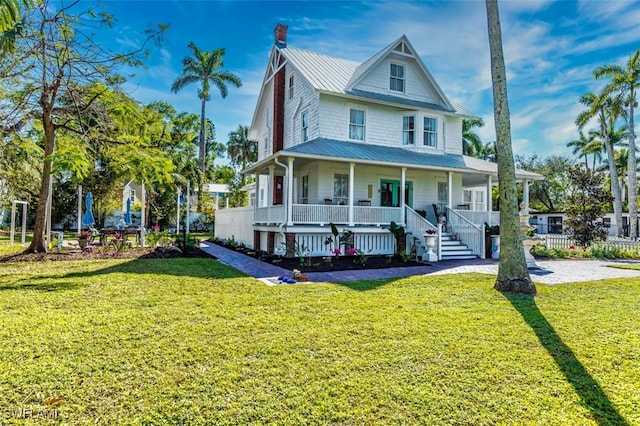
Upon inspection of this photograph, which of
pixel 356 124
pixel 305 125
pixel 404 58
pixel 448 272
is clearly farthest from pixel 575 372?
pixel 404 58

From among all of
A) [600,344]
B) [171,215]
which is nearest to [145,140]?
[600,344]

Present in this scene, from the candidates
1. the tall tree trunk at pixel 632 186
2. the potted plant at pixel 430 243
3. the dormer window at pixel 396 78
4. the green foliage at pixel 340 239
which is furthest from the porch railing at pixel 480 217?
the tall tree trunk at pixel 632 186

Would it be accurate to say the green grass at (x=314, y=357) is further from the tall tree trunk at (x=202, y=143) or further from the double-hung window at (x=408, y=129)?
the tall tree trunk at (x=202, y=143)

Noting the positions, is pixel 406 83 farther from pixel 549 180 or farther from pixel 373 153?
pixel 549 180

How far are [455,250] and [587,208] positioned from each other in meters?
8.99

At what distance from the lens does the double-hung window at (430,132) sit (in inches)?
738

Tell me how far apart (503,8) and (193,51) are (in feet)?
106

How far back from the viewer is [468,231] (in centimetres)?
1525

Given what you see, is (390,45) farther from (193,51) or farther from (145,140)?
(193,51)

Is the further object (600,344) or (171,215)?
(171,215)

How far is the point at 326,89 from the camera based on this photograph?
53.5ft

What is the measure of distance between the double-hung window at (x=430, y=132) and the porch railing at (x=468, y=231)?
4.35 m

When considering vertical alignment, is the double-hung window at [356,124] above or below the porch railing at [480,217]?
above

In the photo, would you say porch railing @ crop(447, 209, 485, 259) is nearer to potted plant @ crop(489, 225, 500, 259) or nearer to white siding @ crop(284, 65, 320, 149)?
potted plant @ crop(489, 225, 500, 259)
